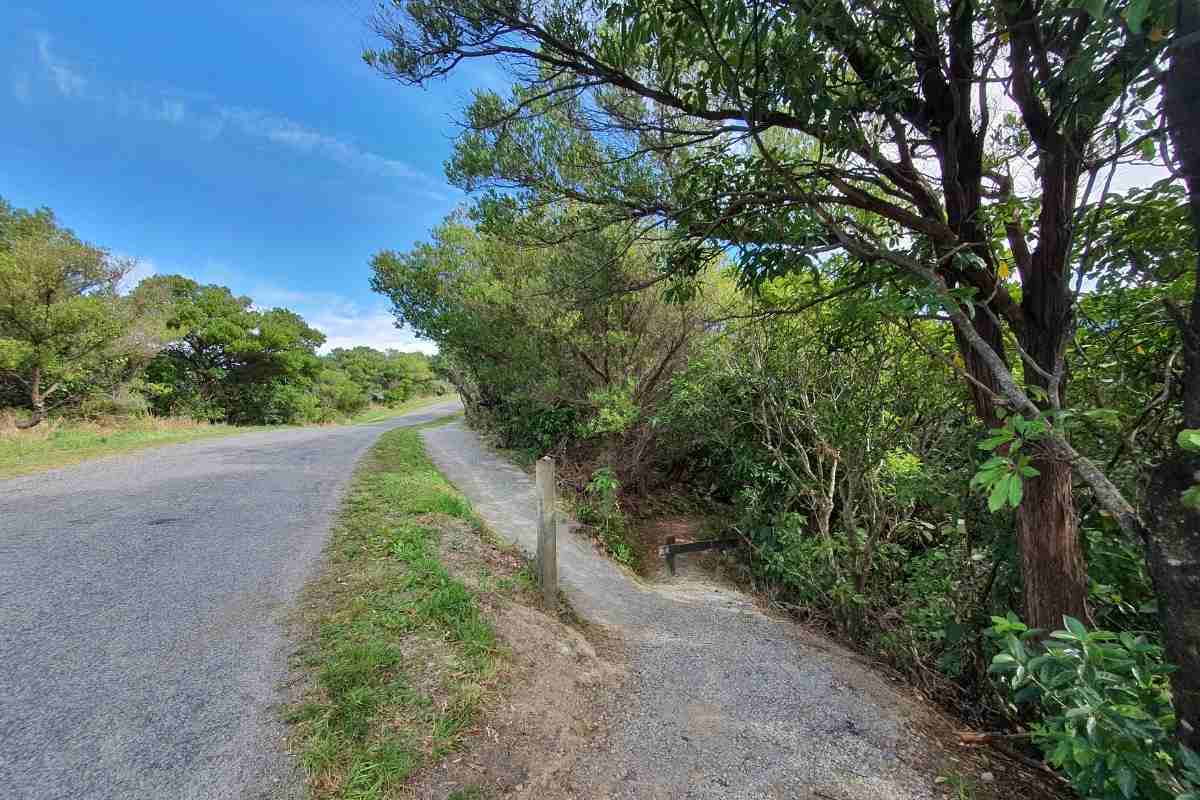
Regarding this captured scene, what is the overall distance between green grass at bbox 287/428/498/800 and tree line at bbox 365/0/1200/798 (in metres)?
2.27

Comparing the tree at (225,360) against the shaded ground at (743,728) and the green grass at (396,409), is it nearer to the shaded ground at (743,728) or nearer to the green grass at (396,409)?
the green grass at (396,409)

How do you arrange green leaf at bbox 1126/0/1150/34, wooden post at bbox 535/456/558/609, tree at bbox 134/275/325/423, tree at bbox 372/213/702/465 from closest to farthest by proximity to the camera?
green leaf at bbox 1126/0/1150/34, wooden post at bbox 535/456/558/609, tree at bbox 372/213/702/465, tree at bbox 134/275/325/423

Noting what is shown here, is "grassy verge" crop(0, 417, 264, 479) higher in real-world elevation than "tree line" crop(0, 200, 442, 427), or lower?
lower

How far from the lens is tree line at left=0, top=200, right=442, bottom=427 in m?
11.2

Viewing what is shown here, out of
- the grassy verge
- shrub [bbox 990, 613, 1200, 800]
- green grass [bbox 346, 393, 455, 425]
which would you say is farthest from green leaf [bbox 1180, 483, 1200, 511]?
green grass [bbox 346, 393, 455, 425]

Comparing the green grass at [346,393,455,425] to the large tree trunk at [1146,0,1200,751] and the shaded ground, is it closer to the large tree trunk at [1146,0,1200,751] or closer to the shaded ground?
the shaded ground

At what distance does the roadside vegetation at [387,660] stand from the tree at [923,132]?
256 centimetres

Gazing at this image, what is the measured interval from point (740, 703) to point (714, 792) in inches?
32.2

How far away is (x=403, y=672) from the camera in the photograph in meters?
2.34

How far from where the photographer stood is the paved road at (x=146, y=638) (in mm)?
1696

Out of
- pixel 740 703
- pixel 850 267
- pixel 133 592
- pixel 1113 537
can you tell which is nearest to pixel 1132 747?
pixel 1113 537

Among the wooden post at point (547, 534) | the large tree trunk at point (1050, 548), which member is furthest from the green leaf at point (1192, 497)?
the wooden post at point (547, 534)

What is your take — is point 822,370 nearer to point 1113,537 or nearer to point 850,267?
point 850,267

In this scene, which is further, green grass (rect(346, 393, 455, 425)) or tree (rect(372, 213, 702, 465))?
green grass (rect(346, 393, 455, 425))
